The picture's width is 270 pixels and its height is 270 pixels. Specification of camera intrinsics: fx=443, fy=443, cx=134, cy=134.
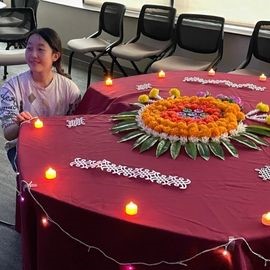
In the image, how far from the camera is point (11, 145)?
2.10 metres

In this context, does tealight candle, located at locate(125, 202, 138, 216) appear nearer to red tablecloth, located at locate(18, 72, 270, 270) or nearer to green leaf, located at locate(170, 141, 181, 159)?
red tablecloth, located at locate(18, 72, 270, 270)

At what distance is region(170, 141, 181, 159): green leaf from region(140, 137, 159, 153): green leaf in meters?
0.07

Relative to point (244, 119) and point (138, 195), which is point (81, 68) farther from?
point (138, 195)

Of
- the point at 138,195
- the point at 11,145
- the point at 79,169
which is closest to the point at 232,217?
the point at 138,195

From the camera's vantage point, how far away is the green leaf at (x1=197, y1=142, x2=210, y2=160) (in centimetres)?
159

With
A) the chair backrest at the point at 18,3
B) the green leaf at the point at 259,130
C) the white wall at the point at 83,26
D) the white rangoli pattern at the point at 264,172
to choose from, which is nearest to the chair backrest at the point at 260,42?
the white wall at the point at 83,26

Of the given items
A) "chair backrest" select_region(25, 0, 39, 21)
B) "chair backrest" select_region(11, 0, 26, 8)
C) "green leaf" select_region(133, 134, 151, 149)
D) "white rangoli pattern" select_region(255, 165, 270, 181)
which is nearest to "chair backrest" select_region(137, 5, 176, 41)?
"chair backrest" select_region(25, 0, 39, 21)

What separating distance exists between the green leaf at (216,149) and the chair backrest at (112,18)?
3.22 meters

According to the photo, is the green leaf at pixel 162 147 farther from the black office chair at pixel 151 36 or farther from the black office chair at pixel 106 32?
the black office chair at pixel 106 32

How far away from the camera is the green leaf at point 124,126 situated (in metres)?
1.80

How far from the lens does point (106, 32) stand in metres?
4.96

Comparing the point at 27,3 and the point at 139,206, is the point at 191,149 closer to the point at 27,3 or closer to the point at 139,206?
the point at 139,206

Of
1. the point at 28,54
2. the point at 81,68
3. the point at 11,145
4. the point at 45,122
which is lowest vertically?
the point at 81,68

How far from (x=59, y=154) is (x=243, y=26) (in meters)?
3.27
